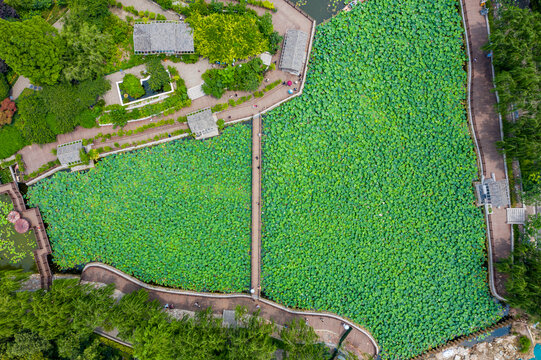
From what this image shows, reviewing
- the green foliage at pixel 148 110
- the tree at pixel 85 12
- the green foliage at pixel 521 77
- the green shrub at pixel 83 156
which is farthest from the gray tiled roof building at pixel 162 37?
the green foliage at pixel 521 77

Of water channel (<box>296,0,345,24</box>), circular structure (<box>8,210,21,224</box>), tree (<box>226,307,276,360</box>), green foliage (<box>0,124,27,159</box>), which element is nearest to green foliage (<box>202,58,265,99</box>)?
water channel (<box>296,0,345,24</box>)

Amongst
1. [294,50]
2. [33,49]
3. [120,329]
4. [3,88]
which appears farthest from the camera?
[3,88]

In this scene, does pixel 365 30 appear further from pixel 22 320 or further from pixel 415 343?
pixel 22 320

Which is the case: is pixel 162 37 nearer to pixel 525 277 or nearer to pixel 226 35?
pixel 226 35

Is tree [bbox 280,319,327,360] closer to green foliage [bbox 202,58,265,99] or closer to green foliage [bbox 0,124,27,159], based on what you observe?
green foliage [bbox 202,58,265,99]

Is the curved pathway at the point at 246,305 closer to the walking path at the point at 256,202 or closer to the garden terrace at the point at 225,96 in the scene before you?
the walking path at the point at 256,202

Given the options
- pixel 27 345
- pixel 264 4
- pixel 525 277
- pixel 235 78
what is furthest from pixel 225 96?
pixel 525 277
